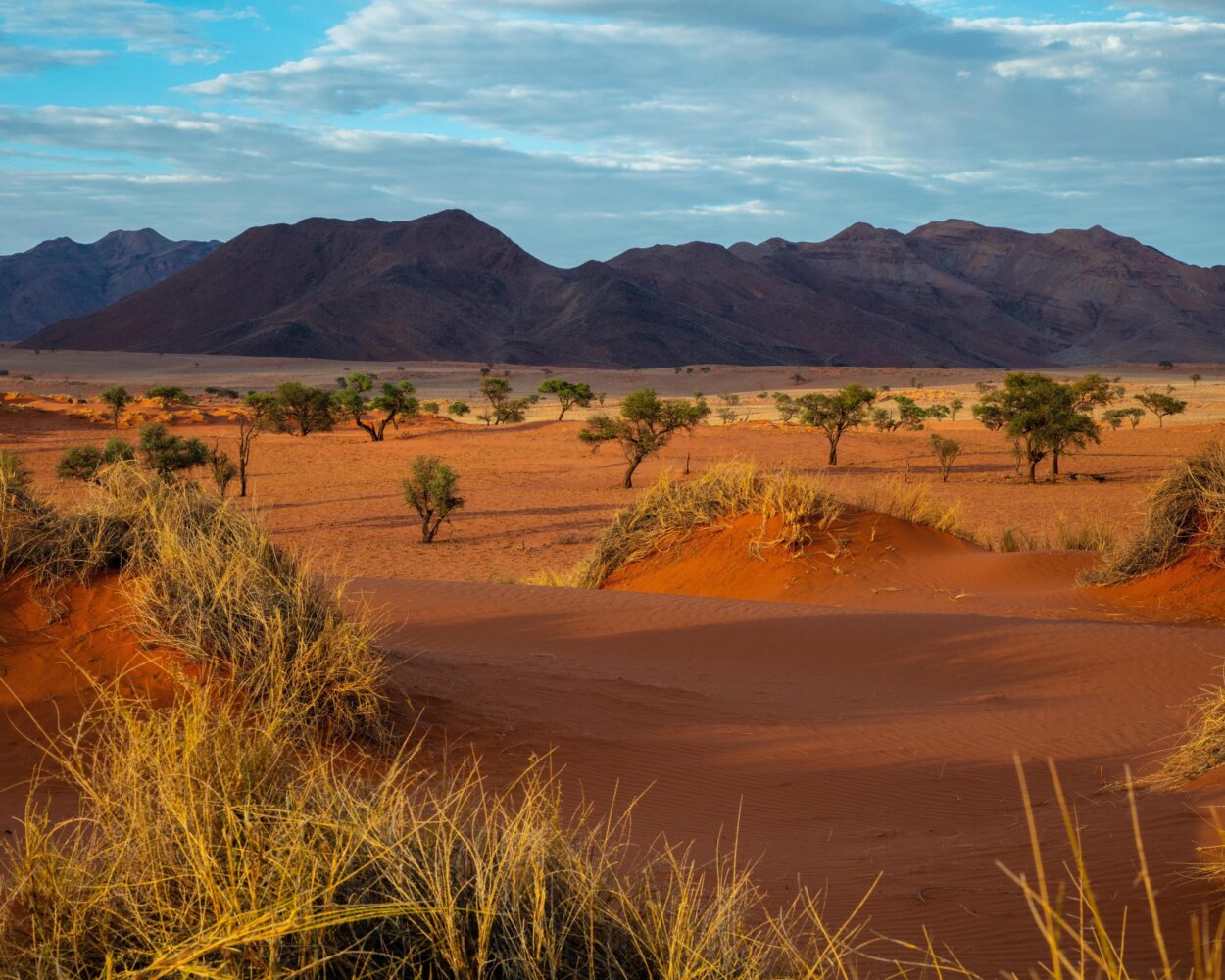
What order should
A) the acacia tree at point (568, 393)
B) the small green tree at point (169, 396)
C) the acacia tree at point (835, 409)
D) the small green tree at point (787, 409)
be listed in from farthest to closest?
1. the small green tree at point (169, 396)
2. the acacia tree at point (568, 393)
3. the small green tree at point (787, 409)
4. the acacia tree at point (835, 409)

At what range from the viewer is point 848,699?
1060cm

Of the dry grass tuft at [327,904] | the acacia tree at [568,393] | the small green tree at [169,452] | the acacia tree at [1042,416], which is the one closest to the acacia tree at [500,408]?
the acacia tree at [568,393]

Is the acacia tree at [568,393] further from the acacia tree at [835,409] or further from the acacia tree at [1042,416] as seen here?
the acacia tree at [1042,416]

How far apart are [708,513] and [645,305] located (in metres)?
134

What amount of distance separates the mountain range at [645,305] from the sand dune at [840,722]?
408 ft

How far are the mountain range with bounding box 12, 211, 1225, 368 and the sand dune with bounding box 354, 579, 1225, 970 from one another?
12422cm

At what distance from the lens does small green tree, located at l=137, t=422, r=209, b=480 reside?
32431 mm

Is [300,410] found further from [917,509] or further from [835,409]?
[917,509]

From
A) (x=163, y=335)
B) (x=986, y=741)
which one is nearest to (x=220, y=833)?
(x=986, y=741)

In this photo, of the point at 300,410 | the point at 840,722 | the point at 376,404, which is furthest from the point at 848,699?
the point at 300,410

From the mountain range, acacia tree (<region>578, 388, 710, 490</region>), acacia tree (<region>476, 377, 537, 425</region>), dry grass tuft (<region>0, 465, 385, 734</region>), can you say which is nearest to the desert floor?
dry grass tuft (<region>0, 465, 385, 734</region>)

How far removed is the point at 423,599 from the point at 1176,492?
10.2m

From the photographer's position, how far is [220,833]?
3908mm

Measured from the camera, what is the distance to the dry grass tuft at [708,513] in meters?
18.6
